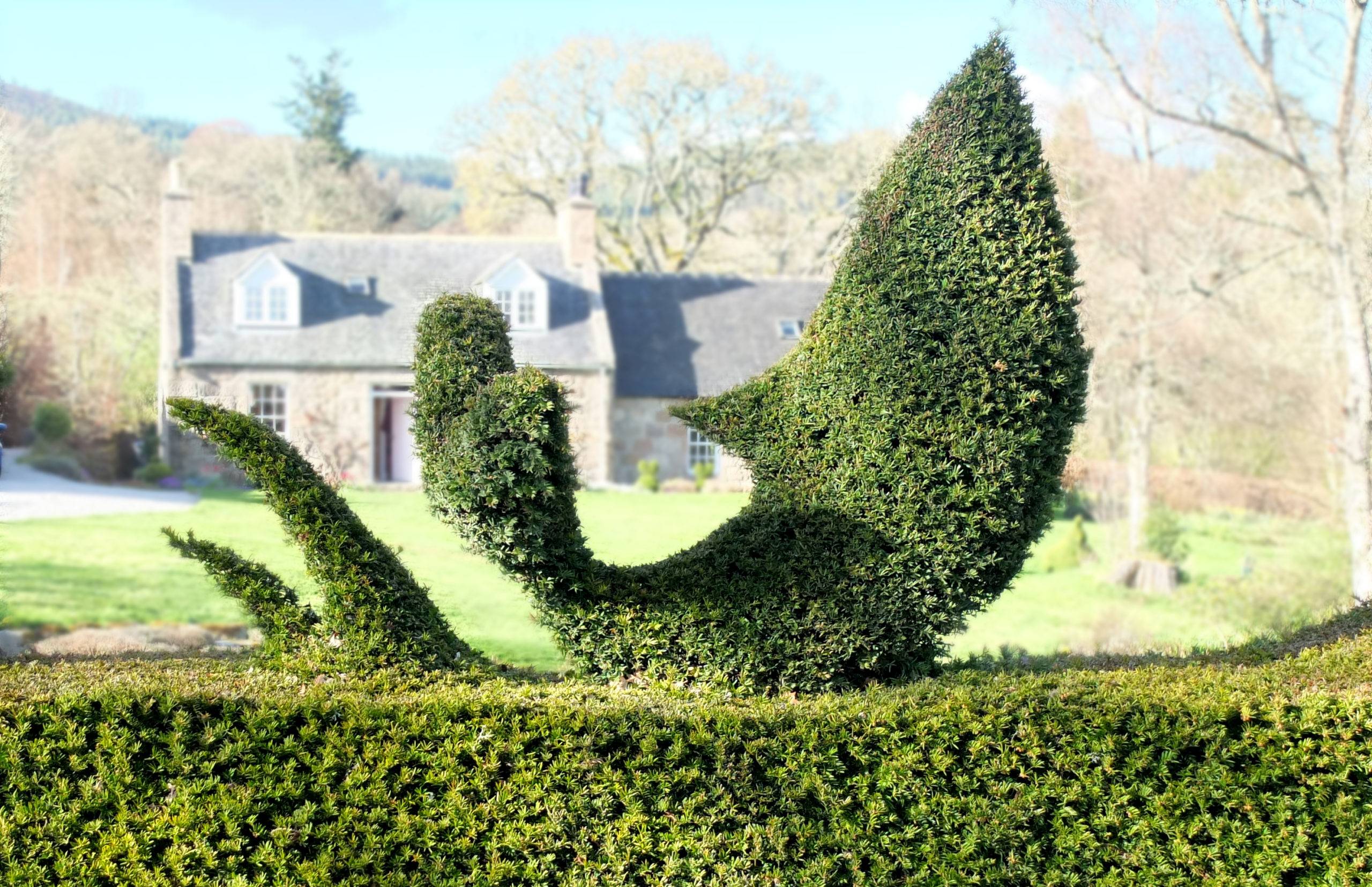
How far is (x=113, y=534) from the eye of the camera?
15828mm

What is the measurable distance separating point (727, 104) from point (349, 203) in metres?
13.2

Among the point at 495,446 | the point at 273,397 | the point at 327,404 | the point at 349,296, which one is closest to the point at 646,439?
the point at 327,404

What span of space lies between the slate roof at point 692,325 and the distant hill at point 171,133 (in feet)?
42.9

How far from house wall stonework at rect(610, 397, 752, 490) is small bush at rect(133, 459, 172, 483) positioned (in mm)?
9755

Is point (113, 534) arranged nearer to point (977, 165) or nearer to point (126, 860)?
point (126, 860)

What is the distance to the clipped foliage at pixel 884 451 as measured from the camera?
4469mm

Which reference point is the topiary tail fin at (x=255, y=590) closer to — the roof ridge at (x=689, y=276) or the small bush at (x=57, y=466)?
the small bush at (x=57, y=466)

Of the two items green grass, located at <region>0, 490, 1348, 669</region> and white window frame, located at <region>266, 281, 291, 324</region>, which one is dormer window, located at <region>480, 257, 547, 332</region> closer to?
white window frame, located at <region>266, 281, 291, 324</region>

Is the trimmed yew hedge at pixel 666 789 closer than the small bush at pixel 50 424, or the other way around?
the trimmed yew hedge at pixel 666 789

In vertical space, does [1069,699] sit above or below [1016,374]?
below

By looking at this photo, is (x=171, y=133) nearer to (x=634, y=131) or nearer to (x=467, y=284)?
(x=634, y=131)

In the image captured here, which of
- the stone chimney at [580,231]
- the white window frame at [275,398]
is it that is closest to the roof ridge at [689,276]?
the stone chimney at [580,231]

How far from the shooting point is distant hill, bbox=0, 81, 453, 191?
3291 centimetres

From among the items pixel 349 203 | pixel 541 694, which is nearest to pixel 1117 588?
pixel 541 694
